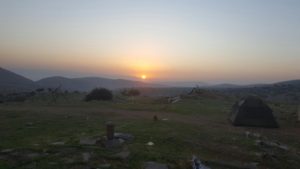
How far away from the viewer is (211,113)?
1099 inches

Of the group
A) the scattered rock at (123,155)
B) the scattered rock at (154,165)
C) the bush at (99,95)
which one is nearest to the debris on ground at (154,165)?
the scattered rock at (154,165)

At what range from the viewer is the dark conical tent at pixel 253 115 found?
21.3 metres

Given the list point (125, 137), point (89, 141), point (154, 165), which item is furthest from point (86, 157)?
point (125, 137)

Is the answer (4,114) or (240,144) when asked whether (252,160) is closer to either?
(240,144)

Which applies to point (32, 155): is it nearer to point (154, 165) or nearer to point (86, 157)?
point (86, 157)

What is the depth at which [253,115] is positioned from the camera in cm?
2159

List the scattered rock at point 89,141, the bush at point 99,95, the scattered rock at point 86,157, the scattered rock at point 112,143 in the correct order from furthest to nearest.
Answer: the bush at point 99,95 → the scattered rock at point 89,141 → the scattered rock at point 112,143 → the scattered rock at point 86,157

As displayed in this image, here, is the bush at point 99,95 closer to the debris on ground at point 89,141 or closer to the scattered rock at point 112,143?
the debris on ground at point 89,141

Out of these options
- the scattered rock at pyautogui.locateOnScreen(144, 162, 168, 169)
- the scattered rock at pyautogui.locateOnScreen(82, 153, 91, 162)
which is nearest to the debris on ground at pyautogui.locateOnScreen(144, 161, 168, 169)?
the scattered rock at pyautogui.locateOnScreen(144, 162, 168, 169)

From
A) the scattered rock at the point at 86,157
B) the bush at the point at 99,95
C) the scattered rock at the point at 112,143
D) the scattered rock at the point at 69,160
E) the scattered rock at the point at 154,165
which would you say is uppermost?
the bush at the point at 99,95

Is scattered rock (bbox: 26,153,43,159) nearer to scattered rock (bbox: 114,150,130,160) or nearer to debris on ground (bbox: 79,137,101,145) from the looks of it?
debris on ground (bbox: 79,137,101,145)

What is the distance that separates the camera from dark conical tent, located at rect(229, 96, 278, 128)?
21344 mm

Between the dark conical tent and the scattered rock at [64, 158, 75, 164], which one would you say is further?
the dark conical tent

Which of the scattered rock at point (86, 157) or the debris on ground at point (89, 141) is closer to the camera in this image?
the scattered rock at point (86, 157)
